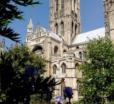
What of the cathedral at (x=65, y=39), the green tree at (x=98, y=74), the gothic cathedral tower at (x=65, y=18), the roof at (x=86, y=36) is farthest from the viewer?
the gothic cathedral tower at (x=65, y=18)

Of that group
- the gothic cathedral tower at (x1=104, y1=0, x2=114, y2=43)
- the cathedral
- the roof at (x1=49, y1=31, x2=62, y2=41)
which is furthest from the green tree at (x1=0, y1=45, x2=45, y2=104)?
the roof at (x1=49, y1=31, x2=62, y2=41)

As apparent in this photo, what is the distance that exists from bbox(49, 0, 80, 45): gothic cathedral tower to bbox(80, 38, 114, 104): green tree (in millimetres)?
42627

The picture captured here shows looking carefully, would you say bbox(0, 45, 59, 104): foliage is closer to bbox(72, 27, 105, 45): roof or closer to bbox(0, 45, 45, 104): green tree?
bbox(0, 45, 45, 104): green tree

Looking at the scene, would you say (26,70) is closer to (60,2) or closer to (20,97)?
(20,97)

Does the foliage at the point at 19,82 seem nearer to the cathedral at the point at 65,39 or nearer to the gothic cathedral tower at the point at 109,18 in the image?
the cathedral at the point at 65,39

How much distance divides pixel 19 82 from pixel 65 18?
80.4 meters

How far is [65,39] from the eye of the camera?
84.1 metres

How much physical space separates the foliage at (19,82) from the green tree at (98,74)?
106 feet

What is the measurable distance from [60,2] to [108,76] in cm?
5223

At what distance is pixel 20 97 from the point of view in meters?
4.88

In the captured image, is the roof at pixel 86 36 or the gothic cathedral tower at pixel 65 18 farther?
the gothic cathedral tower at pixel 65 18

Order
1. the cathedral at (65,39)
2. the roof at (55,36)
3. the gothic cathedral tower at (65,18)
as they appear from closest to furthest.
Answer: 1. the cathedral at (65,39)
2. the roof at (55,36)
3. the gothic cathedral tower at (65,18)

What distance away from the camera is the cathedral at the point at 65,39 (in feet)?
216

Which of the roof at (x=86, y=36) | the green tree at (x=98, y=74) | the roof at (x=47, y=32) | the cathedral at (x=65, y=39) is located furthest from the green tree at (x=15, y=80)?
the roof at (x=86, y=36)
